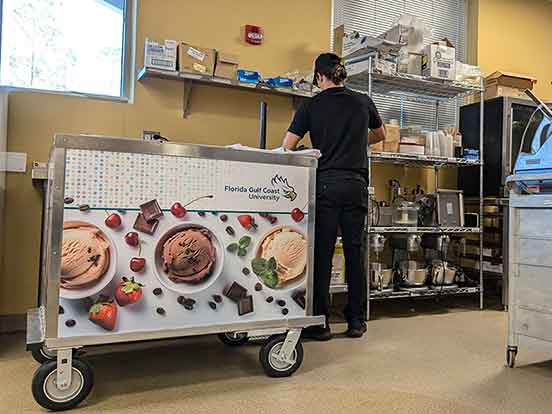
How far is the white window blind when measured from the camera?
4.19m

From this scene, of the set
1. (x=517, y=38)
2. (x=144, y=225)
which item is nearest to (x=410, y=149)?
(x=517, y=38)

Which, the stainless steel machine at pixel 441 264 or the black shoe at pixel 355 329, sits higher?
the stainless steel machine at pixel 441 264

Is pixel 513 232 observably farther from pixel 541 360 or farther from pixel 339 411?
pixel 339 411

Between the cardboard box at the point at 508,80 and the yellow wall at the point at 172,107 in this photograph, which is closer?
the yellow wall at the point at 172,107

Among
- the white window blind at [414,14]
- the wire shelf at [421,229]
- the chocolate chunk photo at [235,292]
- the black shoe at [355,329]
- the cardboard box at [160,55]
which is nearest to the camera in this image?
the chocolate chunk photo at [235,292]

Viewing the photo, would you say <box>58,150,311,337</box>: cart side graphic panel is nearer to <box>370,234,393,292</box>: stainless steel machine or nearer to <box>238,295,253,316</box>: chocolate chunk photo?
<box>238,295,253,316</box>: chocolate chunk photo

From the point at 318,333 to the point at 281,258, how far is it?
2.85 ft

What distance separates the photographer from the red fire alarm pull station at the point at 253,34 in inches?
140

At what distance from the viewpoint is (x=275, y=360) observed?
2170 millimetres

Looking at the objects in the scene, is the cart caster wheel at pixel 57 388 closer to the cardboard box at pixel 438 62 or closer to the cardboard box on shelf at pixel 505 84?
the cardboard box at pixel 438 62

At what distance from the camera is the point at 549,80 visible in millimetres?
5035

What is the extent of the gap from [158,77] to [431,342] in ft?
7.58

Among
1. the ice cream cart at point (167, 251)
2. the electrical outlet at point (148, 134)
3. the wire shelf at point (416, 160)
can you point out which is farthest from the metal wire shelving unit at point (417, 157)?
the electrical outlet at point (148, 134)

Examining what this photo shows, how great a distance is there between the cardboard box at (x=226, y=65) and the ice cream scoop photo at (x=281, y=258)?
4.86 ft
